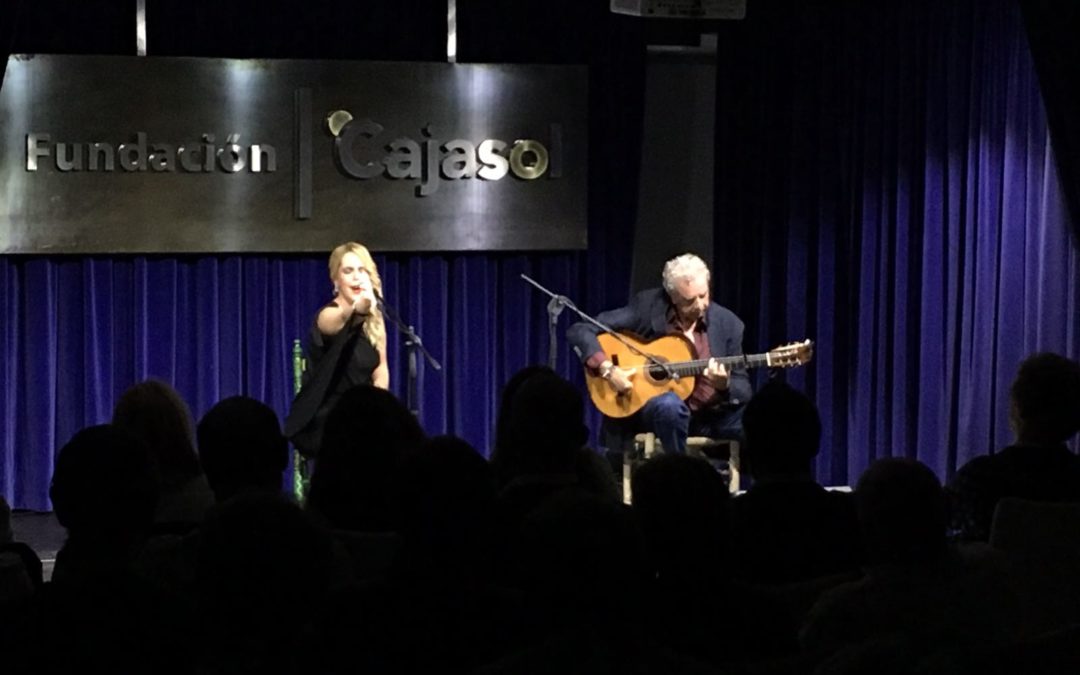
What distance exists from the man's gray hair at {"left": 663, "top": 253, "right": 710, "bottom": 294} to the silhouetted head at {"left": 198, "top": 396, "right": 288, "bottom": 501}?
3731 millimetres

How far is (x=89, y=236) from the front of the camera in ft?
22.7

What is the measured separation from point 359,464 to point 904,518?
1.17 meters

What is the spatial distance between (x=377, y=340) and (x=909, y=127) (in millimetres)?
2595

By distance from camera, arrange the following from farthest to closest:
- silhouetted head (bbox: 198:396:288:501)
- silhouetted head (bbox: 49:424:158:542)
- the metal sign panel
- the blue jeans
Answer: the metal sign panel < the blue jeans < silhouetted head (bbox: 198:396:288:501) < silhouetted head (bbox: 49:424:158:542)

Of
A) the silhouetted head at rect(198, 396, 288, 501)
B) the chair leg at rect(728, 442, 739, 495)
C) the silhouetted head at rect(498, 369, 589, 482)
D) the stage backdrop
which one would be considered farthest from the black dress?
the silhouetted head at rect(198, 396, 288, 501)

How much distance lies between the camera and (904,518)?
2500 millimetres

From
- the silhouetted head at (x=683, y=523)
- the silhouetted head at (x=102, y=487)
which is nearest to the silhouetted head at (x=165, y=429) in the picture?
the silhouetted head at (x=102, y=487)

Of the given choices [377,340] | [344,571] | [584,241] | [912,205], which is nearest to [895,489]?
[344,571]

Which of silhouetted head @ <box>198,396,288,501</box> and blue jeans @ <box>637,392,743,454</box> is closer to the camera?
silhouetted head @ <box>198,396,288,501</box>

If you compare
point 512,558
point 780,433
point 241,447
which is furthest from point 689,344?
point 512,558

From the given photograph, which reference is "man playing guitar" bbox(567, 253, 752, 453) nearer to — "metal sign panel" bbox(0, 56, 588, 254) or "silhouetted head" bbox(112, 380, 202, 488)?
"metal sign panel" bbox(0, 56, 588, 254)

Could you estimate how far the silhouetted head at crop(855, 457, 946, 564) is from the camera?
250cm

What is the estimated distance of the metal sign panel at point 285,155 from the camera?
688cm

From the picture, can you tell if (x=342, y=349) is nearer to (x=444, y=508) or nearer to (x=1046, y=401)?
(x=1046, y=401)
